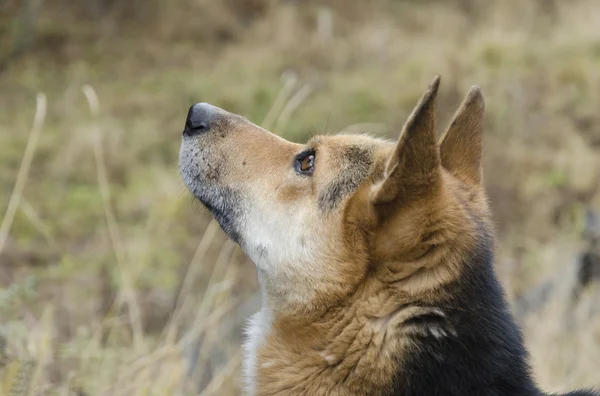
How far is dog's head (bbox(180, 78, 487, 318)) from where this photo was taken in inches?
108

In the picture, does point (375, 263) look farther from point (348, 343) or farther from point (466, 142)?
point (466, 142)

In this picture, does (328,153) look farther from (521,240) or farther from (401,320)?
(521,240)

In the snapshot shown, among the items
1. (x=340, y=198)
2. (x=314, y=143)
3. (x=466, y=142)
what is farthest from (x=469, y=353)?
(x=314, y=143)

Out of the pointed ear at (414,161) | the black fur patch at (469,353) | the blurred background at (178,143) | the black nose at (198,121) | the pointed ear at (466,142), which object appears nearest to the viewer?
Result: the pointed ear at (414,161)

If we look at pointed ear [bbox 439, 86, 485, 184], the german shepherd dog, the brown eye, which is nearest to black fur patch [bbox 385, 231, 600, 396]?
the german shepherd dog

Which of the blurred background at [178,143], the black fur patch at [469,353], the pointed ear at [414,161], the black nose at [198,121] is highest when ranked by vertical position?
the pointed ear at [414,161]

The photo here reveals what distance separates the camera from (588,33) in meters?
14.0

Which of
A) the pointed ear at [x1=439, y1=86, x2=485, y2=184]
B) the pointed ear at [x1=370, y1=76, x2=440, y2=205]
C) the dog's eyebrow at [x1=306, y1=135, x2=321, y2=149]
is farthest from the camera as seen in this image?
the dog's eyebrow at [x1=306, y1=135, x2=321, y2=149]

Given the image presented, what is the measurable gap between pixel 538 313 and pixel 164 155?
18.6 feet

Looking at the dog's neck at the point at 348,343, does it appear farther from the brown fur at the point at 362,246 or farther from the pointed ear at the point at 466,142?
the pointed ear at the point at 466,142

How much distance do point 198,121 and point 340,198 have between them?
0.83 metres

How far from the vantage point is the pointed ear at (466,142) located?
335 cm

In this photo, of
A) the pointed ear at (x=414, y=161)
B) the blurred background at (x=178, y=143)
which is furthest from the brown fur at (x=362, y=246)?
the blurred background at (x=178, y=143)

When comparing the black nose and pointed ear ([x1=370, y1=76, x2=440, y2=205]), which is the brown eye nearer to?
the black nose
